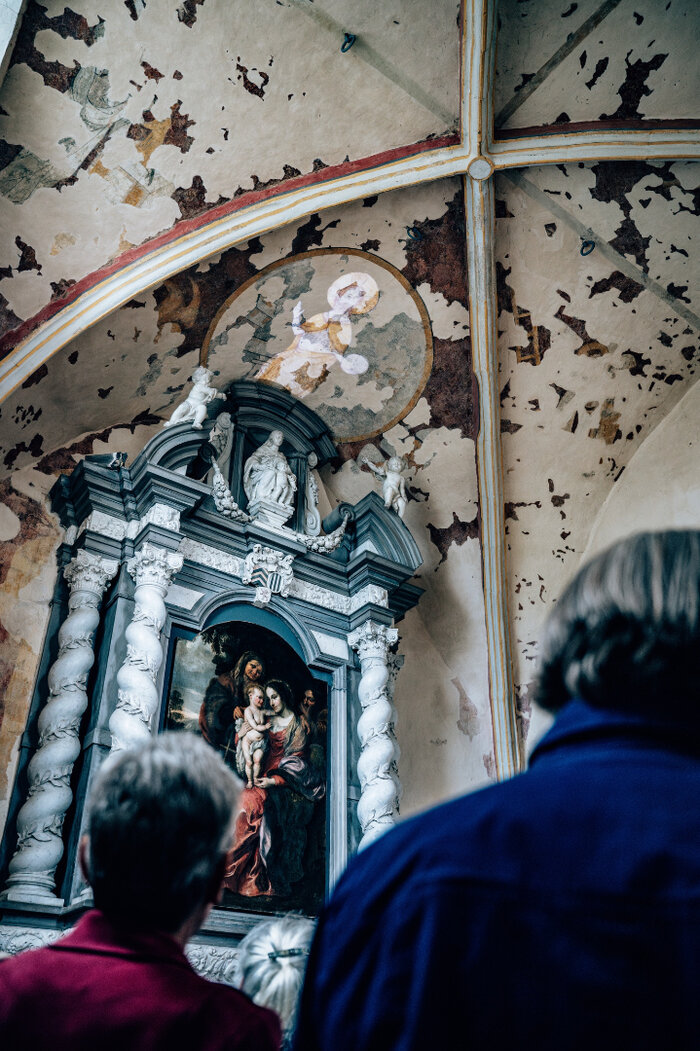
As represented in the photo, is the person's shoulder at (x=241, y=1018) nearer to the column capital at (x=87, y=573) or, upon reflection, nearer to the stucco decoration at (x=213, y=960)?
the stucco decoration at (x=213, y=960)

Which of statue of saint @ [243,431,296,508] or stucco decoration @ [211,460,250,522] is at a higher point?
statue of saint @ [243,431,296,508]

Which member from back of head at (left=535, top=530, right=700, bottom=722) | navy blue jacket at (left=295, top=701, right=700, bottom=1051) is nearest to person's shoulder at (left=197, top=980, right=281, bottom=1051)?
navy blue jacket at (left=295, top=701, right=700, bottom=1051)

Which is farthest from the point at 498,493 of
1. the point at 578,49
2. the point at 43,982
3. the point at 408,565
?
the point at 43,982

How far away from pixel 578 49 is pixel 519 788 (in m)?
6.98

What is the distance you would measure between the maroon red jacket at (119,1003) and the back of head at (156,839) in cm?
4

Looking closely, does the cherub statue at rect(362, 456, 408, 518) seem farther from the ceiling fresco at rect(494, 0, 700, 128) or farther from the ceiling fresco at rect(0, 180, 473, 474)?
the ceiling fresco at rect(494, 0, 700, 128)

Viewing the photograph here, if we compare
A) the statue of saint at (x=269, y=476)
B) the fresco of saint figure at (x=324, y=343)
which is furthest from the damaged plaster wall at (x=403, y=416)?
the statue of saint at (x=269, y=476)

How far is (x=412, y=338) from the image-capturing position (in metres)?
8.07

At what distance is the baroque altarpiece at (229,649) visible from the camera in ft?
18.2

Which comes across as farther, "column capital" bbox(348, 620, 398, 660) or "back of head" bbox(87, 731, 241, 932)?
"column capital" bbox(348, 620, 398, 660)

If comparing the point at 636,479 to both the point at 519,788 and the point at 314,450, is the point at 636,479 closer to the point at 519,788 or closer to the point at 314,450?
→ the point at 314,450

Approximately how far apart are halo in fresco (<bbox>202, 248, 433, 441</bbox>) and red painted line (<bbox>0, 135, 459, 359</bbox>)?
0.68 meters

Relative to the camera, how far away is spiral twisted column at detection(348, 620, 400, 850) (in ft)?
21.8

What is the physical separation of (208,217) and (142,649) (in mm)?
3387
